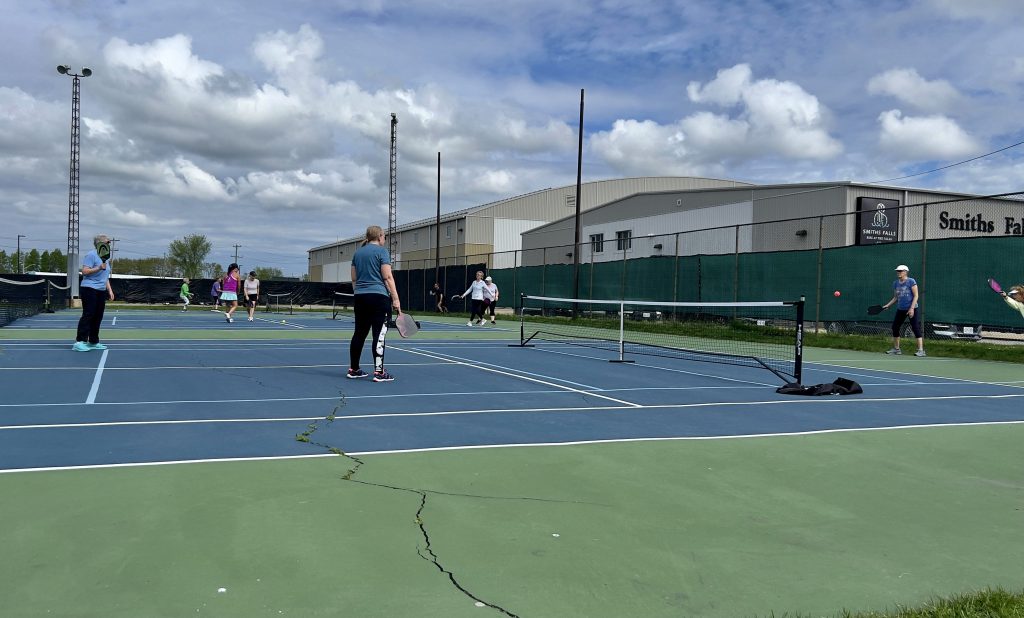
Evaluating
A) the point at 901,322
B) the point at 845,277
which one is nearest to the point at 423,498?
the point at 901,322

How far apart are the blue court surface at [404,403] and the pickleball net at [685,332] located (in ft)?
5.51

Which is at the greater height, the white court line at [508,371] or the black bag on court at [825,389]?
the black bag on court at [825,389]

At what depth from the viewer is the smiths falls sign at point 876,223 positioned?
2934 cm

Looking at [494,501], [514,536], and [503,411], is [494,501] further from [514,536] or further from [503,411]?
[503,411]

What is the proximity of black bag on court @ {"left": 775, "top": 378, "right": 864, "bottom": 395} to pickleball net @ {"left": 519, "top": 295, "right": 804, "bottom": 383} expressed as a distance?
229 cm

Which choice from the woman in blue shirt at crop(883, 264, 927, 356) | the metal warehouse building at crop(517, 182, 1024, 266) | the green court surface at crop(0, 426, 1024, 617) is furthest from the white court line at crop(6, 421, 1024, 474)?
the metal warehouse building at crop(517, 182, 1024, 266)

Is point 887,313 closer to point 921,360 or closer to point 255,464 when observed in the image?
point 921,360

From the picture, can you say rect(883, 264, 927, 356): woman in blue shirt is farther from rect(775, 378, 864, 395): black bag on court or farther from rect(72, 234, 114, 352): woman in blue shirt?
rect(72, 234, 114, 352): woman in blue shirt

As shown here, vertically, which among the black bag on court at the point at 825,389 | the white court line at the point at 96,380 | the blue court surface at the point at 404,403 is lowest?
the white court line at the point at 96,380

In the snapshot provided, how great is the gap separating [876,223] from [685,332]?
43.0 ft

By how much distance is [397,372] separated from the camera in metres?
10.5

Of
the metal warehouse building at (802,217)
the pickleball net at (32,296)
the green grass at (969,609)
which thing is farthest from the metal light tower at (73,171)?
the green grass at (969,609)

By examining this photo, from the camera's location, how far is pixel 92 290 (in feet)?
38.1

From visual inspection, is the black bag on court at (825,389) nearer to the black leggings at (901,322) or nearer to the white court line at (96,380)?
the black leggings at (901,322)
